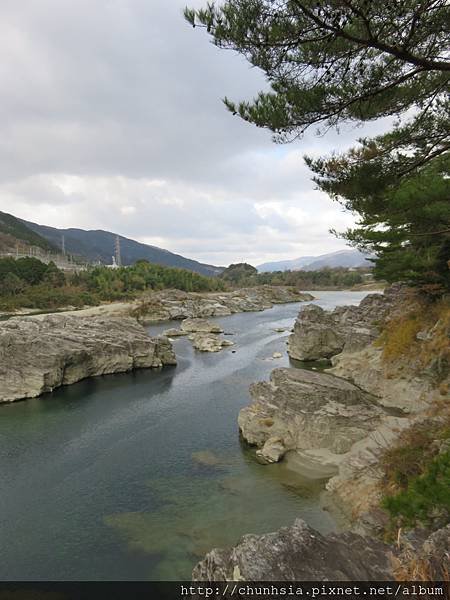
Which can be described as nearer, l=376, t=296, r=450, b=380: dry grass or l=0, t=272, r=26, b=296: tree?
l=376, t=296, r=450, b=380: dry grass

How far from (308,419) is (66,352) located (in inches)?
754

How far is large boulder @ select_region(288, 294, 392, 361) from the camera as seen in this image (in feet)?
101

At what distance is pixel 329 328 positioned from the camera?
32281 millimetres

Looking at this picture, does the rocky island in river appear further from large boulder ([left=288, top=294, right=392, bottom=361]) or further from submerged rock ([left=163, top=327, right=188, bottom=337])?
large boulder ([left=288, top=294, right=392, bottom=361])

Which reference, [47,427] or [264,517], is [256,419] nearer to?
[264,517]

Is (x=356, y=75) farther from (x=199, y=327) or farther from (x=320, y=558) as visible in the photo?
(x=199, y=327)

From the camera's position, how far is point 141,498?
1262cm

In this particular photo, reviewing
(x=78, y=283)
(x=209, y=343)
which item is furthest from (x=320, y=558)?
(x=78, y=283)

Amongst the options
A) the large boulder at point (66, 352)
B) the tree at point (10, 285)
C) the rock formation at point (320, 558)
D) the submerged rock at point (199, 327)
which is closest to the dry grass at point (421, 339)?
the rock formation at point (320, 558)

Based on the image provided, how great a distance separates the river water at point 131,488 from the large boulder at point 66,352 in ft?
6.05

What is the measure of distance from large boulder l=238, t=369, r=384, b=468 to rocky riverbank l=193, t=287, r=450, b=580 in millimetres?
41

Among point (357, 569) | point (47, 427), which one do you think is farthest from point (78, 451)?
point (357, 569)

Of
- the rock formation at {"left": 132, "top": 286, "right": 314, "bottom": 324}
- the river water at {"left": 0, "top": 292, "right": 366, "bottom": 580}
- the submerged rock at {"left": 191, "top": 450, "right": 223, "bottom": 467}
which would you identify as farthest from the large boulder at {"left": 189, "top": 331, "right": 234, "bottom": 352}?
the submerged rock at {"left": 191, "top": 450, "right": 223, "bottom": 467}

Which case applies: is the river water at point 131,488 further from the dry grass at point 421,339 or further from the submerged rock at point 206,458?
the dry grass at point 421,339
